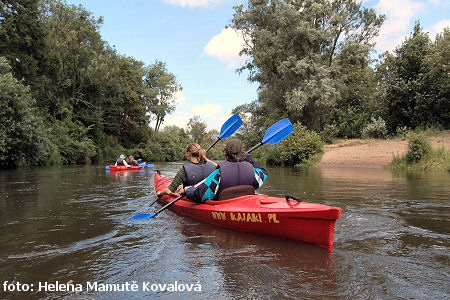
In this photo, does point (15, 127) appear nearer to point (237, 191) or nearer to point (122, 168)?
point (122, 168)

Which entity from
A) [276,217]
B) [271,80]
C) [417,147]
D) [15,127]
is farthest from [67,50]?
[276,217]

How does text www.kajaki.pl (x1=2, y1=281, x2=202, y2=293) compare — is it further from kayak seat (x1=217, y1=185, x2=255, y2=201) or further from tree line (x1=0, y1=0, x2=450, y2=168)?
tree line (x1=0, y1=0, x2=450, y2=168)

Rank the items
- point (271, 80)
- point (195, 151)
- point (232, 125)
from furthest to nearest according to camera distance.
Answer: point (271, 80) < point (232, 125) < point (195, 151)

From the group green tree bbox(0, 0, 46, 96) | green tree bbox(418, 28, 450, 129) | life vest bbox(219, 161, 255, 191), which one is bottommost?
life vest bbox(219, 161, 255, 191)

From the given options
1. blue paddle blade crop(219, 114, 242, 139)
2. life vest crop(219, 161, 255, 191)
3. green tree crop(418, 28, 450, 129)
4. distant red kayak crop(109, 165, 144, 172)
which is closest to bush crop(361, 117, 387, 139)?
green tree crop(418, 28, 450, 129)

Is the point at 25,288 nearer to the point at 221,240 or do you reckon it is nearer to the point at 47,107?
the point at 221,240

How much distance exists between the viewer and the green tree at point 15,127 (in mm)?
16453

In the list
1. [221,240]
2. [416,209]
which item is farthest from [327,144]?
[221,240]

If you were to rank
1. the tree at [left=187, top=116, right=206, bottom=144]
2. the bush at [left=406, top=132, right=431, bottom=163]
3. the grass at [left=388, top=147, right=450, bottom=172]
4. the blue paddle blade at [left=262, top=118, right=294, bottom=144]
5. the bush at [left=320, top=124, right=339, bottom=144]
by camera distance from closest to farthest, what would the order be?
the blue paddle blade at [left=262, top=118, right=294, bottom=144], the grass at [left=388, top=147, right=450, bottom=172], the bush at [left=406, top=132, right=431, bottom=163], the bush at [left=320, top=124, right=339, bottom=144], the tree at [left=187, top=116, right=206, bottom=144]

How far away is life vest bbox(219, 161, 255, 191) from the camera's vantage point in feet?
15.6

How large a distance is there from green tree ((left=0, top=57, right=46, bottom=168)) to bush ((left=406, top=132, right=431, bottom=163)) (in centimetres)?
1794

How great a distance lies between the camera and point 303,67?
22672 mm

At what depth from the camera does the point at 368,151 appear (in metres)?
18.4

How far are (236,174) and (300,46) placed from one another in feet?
69.3
